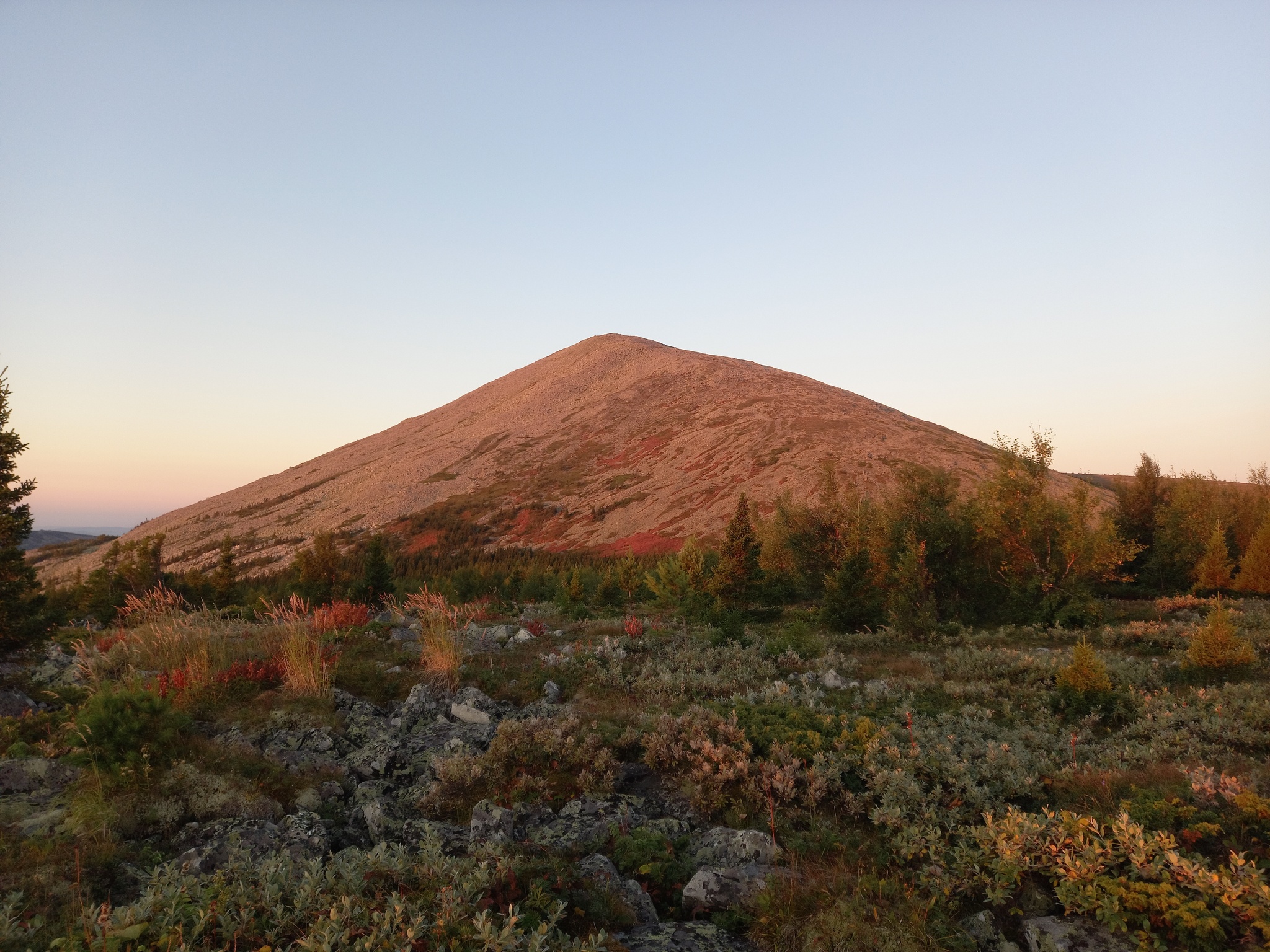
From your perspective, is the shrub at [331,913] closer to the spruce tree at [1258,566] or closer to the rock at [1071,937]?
the rock at [1071,937]

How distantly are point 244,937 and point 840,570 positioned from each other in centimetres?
2065

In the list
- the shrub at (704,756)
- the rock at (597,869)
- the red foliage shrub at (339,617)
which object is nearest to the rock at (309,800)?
the rock at (597,869)

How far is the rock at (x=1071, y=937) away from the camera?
4266mm

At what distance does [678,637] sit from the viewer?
1650cm

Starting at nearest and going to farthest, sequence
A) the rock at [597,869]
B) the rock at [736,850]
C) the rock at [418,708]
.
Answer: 1. the rock at [597,869]
2. the rock at [736,850]
3. the rock at [418,708]

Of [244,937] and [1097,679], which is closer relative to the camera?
[244,937]

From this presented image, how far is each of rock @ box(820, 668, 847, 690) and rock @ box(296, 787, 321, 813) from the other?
8570mm

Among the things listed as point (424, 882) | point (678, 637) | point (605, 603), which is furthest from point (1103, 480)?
point (424, 882)

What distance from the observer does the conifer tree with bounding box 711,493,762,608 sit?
23.6m

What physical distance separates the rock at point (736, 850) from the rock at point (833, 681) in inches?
245

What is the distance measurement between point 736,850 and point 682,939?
1.34m

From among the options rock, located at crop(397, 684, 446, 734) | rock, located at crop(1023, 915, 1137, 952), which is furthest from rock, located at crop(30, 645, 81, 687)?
rock, located at crop(1023, 915, 1137, 952)

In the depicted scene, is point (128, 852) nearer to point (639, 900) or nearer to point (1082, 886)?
point (639, 900)

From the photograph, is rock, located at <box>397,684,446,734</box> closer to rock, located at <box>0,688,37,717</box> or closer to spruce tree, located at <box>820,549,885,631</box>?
rock, located at <box>0,688,37,717</box>
